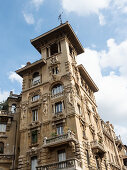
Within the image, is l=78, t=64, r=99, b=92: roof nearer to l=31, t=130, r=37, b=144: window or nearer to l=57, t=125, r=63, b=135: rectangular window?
l=57, t=125, r=63, b=135: rectangular window

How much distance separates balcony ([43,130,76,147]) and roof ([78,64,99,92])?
49.5ft

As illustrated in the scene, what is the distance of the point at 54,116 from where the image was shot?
27.7 meters

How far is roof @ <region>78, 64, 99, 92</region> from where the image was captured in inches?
1430

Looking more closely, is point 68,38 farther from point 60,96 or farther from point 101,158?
point 101,158

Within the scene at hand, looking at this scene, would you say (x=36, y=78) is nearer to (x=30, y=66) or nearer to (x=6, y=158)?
(x=30, y=66)

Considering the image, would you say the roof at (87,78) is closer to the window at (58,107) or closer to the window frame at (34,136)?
the window at (58,107)

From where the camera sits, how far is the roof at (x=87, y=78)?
36.3m

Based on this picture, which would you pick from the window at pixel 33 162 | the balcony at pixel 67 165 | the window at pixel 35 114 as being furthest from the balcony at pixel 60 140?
the window at pixel 35 114

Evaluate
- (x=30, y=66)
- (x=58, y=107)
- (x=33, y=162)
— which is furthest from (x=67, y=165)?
(x=30, y=66)

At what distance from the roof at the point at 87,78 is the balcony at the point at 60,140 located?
49.5ft

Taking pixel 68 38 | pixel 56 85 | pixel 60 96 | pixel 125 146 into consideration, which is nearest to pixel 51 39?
pixel 68 38

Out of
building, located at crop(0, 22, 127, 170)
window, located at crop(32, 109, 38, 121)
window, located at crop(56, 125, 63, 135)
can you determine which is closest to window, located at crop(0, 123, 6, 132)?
building, located at crop(0, 22, 127, 170)

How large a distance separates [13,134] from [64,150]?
40.3 ft

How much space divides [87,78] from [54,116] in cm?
1419
